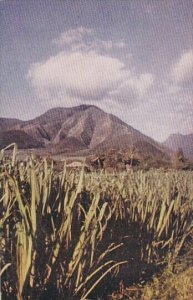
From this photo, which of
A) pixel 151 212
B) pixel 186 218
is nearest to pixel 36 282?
pixel 151 212

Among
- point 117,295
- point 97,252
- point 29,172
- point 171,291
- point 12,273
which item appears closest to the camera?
point 12,273

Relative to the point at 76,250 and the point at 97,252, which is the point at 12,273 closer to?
the point at 76,250

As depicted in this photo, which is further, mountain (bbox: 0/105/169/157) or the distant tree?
mountain (bbox: 0/105/169/157)

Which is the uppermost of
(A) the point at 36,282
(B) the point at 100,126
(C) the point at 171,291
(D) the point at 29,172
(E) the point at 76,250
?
(B) the point at 100,126

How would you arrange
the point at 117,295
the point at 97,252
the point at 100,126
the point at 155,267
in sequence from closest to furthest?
1. the point at 97,252
2. the point at 117,295
3. the point at 155,267
4. the point at 100,126

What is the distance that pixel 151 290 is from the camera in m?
2.63

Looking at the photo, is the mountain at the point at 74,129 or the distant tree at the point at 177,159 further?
the mountain at the point at 74,129

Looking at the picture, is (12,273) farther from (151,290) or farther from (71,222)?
(151,290)

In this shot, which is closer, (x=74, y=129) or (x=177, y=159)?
(x=177, y=159)

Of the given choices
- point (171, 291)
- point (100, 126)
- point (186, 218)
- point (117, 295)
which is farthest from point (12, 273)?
point (100, 126)

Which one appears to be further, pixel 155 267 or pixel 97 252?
pixel 155 267

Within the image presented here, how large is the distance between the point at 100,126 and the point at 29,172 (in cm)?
7099

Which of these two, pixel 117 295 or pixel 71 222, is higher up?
pixel 71 222

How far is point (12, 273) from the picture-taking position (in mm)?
1813
